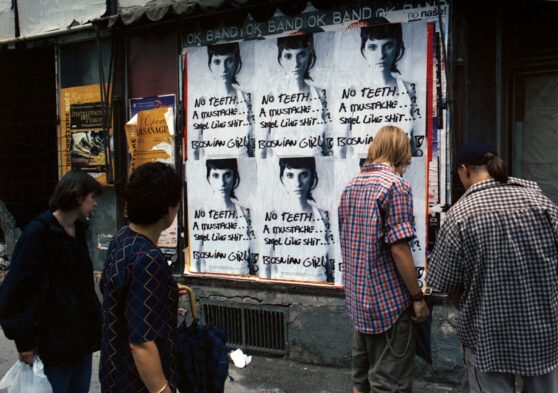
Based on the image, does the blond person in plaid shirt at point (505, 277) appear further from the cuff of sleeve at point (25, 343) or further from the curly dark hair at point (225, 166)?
the curly dark hair at point (225, 166)

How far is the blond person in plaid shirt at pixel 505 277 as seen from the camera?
3.05m

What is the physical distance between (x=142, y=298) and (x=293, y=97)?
12.2ft

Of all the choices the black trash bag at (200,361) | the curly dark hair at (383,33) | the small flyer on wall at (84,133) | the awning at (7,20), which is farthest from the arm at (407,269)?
the awning at (7,20)

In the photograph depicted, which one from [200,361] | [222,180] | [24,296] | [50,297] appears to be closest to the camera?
[200,361]

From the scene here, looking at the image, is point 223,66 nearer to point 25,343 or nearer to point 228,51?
point 228,51

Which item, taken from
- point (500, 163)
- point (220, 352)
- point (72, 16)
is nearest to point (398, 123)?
point (500, 163)

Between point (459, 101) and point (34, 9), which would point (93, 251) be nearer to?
point (34, 9)

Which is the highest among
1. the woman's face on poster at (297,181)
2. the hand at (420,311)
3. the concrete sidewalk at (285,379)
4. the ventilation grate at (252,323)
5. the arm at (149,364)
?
the woman's face on poster at (297,181)

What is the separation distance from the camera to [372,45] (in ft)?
17.5

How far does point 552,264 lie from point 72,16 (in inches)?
246

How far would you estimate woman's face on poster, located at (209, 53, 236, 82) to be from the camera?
607 centimetres

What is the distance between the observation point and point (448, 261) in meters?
3.17

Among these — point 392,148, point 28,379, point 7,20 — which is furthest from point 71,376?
point 7,20

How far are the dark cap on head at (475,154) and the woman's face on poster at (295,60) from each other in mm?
2594
